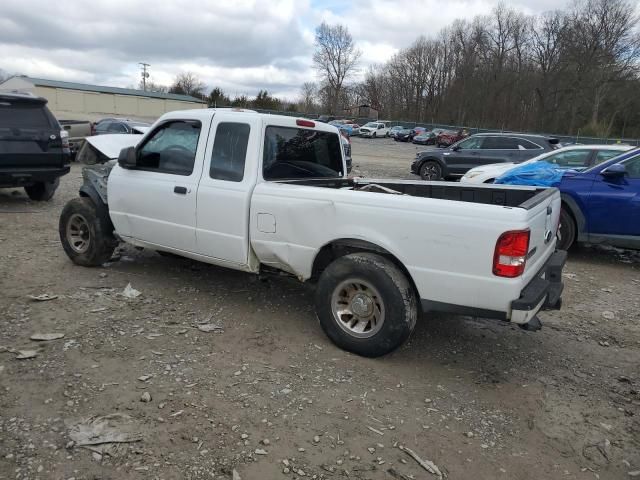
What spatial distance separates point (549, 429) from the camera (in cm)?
319

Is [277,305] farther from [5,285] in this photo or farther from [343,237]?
[5,285]

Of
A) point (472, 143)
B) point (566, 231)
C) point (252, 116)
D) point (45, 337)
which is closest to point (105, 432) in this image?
point (45, 337)

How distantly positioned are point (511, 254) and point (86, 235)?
15.5 ft

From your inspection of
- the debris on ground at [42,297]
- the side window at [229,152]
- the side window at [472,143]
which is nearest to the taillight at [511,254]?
the side window at [229,152]

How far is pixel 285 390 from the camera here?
347cm

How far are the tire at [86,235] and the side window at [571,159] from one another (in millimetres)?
7740

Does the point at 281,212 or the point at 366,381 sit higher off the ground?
the point at 281,212

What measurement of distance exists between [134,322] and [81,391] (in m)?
1.16

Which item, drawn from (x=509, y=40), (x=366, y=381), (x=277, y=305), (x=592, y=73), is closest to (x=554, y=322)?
(x=366, y=381)

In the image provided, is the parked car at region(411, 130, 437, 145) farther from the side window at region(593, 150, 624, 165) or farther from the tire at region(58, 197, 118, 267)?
the tire at region(58, 197, 118, 267)

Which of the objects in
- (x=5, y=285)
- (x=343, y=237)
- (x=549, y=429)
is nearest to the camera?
(x=549, y=429)

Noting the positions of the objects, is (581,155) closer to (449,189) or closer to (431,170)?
(449,189)

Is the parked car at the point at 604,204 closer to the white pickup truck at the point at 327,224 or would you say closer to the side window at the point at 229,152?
the white pickup truck at the point at 327,224

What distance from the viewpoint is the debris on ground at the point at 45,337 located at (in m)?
4.01
